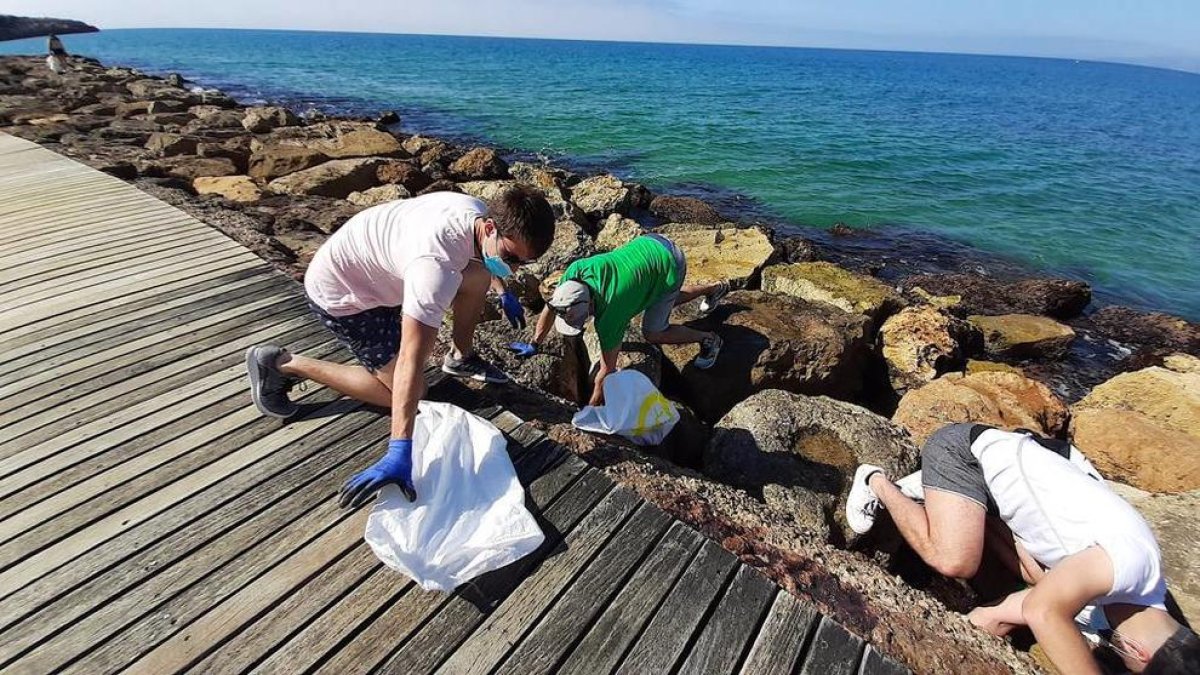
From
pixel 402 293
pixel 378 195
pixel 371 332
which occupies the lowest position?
pixel 378 195

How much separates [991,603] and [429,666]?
328 centimetres

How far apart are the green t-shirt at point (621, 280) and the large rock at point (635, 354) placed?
57cm

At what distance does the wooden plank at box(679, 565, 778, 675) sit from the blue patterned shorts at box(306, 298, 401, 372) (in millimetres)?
2260

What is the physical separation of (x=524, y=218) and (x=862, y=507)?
8.93 feet

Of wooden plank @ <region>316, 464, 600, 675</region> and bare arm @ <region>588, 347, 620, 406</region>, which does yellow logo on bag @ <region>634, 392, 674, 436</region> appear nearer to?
bare arm @ <region>588, 347, 620, 406</region>

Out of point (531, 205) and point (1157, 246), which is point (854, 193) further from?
point (531, 205)

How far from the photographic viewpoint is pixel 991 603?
11.9ft

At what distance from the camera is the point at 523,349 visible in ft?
16.7

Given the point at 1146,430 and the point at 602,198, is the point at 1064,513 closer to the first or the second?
the point at 1146,430

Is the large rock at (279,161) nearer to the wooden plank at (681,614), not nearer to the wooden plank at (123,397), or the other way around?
the wooden plank at (123,397)

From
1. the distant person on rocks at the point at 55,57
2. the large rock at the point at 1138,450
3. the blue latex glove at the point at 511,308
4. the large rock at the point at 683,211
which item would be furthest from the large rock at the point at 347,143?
the distant person on rocks at the point at 55,57

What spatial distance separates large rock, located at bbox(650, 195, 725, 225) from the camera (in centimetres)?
1370

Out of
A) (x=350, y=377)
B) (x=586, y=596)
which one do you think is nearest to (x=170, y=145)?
(x=350, y=377)

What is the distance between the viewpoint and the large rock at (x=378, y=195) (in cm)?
1023
